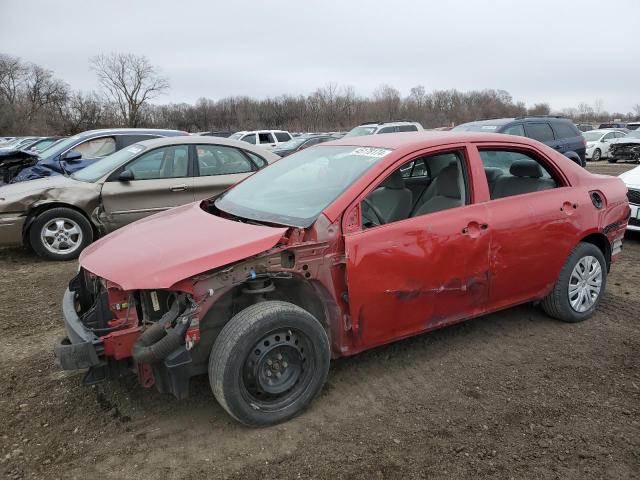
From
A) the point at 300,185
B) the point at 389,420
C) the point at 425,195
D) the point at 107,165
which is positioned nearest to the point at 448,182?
the point at 425,195

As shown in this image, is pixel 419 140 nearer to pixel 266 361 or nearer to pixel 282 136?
pixel 266 361

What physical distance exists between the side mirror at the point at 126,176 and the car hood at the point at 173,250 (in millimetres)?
3422

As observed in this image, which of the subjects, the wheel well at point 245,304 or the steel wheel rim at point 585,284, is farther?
the steel wheel rim at point 585,284

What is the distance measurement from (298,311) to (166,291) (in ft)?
2.56

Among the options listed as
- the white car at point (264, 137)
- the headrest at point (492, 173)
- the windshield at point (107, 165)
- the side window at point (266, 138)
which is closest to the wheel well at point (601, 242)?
the headrest at point (492, 173)

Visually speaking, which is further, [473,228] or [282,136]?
[282,136]

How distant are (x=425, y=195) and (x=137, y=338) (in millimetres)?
2364

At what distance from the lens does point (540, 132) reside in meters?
11.7

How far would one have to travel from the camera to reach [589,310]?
180 inches

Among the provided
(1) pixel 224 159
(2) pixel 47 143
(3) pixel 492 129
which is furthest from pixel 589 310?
(2) pixel 47 143

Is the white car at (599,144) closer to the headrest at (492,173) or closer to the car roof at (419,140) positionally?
the headrest at (492,173)

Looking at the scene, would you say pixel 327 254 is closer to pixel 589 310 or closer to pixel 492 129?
pixel 589 310

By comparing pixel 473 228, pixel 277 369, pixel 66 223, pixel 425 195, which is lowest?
pixel 277 369

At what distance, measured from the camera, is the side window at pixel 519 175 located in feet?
14.1
